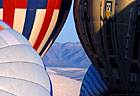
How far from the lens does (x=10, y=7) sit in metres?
13.7

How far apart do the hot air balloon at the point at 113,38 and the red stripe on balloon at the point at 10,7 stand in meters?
2.00

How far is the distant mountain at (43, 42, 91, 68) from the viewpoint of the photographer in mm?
108250

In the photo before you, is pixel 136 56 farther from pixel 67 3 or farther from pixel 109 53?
pixel 67 3

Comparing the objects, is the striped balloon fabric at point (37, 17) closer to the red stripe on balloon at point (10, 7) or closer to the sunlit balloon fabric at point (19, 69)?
the red stripe on balloon at point (10, 7)

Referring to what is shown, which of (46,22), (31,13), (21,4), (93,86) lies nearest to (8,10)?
(21,4)

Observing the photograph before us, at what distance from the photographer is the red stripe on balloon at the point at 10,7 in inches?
537

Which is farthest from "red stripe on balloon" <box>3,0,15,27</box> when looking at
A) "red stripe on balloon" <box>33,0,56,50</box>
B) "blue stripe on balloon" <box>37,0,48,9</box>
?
"red stripe on balloon" <box>33,0,56,50</box>

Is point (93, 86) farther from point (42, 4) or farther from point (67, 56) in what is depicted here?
point (67, 56)

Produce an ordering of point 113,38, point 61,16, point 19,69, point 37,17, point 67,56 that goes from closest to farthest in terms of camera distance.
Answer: point 19,69
point 113,38
point 37,17
point 61,16
point 67,56

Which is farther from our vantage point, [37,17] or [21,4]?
[37,17]

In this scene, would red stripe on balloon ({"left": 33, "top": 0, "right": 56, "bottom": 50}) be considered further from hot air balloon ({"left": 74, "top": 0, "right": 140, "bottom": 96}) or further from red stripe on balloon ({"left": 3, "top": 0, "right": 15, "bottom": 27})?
hot air balloon ({"left": 74, "top": 0, "right": 140, "bottom": 96})

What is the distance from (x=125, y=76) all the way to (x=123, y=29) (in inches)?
62.2

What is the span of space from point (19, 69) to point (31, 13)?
5.80 meters

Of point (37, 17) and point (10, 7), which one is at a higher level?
point (10, 7)
